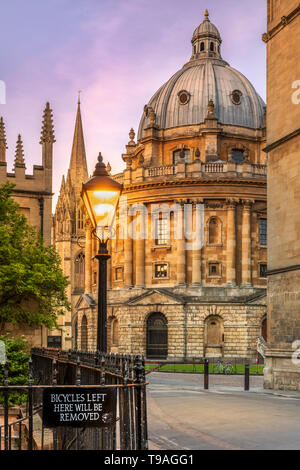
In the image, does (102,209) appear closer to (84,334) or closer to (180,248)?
(180,248)

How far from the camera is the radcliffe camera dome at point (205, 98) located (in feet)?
226

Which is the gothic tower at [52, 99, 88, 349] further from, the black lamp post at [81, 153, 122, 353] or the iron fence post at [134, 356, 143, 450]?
the iron fence post at [134, 356, 143, 450]

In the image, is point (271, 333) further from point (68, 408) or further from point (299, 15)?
point (68, 408)

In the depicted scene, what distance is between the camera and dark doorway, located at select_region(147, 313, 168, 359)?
59969mm

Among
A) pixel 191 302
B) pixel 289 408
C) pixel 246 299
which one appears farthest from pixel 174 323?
pixel 289 408

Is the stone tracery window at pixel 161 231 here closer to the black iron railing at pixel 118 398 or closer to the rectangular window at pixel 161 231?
the rectangular window at pixel 161 231

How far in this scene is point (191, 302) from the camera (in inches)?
2325

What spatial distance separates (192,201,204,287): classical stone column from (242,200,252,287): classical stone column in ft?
12.9

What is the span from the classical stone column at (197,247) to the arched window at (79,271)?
46252 mm

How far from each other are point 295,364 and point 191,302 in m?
36.8

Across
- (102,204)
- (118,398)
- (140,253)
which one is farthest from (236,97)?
(118,398)

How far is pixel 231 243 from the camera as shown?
59.9 metres

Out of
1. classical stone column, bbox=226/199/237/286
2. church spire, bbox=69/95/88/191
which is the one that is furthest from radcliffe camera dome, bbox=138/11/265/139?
church spire, bbox=69/95/88/191

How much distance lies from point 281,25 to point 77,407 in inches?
819
